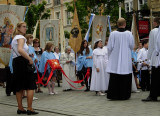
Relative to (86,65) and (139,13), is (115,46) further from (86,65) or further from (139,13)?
(139,13)

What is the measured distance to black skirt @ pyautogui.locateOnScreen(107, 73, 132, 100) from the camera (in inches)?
389

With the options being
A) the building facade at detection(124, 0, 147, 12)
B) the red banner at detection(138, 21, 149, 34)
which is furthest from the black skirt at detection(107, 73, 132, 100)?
the building facade at detection(124, 0, 147, 12)

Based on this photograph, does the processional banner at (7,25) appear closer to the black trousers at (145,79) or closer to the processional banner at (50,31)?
the black trousers at (145,79)

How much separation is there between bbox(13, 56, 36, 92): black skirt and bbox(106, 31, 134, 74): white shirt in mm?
2913

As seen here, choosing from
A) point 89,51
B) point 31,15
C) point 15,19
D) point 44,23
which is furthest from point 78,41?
point 31,15

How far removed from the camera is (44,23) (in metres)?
18.9

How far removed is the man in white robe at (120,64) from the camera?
995 cm

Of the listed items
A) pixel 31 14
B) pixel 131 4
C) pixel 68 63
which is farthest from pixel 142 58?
pixel 131 4

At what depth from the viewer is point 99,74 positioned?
11633mm

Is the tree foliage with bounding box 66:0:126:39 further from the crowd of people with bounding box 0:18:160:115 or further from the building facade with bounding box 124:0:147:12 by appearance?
the crowd of people with bounding box 0:18:160:115

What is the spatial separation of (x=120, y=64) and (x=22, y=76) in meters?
3.16

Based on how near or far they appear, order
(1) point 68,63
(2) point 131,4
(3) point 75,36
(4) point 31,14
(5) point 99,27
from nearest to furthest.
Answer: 1. (1) point 68,63
2. (5) point 99,27
3. (3) point 75,36
4. (4) point 31,14
5. (2) point 131,4

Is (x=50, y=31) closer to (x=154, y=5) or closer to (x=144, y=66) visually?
(x=144, y=66)

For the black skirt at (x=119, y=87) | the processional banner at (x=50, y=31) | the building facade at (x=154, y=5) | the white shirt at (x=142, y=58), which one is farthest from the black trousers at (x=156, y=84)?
the building facade at (x=154, y=5)
